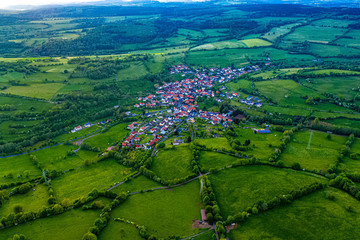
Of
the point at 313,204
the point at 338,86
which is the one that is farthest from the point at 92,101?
the point at 338,86

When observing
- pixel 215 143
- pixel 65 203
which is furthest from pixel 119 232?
pixel 215 143

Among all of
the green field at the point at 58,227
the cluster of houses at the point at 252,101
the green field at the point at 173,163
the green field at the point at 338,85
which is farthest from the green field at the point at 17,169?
the green field at the point at 338,85

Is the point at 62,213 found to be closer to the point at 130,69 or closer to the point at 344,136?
the point at 344,136

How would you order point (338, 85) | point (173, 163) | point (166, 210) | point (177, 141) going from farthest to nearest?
1. point (338, 85)
2. point (177, 141)
3. point (173, 163)
4. point (166, 210)

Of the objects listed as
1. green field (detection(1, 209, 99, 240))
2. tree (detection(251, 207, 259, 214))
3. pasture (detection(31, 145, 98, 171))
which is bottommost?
pasture (detection(31, 145, 98, 171))

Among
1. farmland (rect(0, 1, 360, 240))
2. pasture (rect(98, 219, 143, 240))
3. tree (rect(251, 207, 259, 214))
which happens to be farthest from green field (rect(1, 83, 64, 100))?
tree (rect(251, 207, 259, 214))

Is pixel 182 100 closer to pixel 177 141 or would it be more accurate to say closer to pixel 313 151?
pixel 177 141

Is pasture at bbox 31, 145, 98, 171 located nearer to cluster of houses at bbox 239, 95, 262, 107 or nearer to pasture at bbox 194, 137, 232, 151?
pasture at bbox 194, 137, 232, 151
